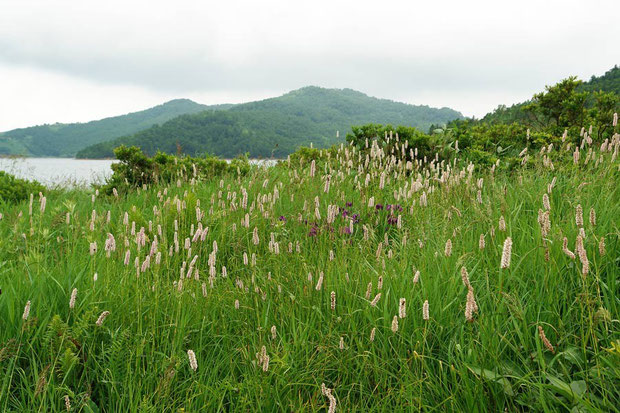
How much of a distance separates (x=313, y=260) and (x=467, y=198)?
226cm

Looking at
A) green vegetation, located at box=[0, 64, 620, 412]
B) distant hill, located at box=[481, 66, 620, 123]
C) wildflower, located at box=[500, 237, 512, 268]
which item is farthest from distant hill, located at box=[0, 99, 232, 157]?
wildflower, located at box=[500, 237, 512, 268]

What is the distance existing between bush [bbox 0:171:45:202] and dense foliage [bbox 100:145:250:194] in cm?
124

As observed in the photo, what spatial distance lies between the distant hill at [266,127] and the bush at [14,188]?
2.25m

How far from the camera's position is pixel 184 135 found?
4538cm

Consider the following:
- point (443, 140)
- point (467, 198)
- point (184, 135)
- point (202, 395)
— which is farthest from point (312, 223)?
point (184, 135)

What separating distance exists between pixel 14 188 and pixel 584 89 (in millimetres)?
28634

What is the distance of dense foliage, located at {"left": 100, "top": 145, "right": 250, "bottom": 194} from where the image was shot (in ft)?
27.3

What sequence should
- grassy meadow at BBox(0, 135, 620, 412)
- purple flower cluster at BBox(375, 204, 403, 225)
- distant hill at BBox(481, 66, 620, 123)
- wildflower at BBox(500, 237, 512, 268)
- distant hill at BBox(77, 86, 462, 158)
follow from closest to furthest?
wildflower at BBox(500, 237, 512, 268) < grassy meadow at BBox(0, 135, 620, 412) < purple flower cluster at BBox(375, 204, 403, 225) < distant hill at BBox(481, 66, 620, 123) < distant hill at BBox(77, 86, 462, 158)

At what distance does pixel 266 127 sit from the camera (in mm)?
69125

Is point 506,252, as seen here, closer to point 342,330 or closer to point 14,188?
point 342,330

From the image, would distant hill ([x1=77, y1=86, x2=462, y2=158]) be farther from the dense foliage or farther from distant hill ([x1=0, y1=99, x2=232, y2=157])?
distant hill ([x1=0, y1=99, x2=232, y2=157])

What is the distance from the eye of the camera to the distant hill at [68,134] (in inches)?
3839

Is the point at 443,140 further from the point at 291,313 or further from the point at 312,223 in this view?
the point at 291,313

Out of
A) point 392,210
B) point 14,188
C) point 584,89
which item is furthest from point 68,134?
point 392,210
